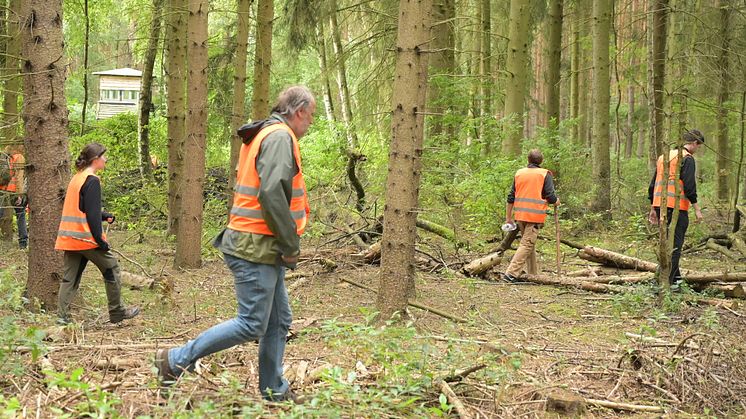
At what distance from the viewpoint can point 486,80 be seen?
16.0m

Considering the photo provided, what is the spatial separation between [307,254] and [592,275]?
421 centimetres

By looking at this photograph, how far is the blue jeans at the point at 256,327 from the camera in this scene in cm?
→ 446

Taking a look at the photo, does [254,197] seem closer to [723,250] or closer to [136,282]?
[136,282]

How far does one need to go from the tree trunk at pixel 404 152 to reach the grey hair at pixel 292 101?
2.41 metres

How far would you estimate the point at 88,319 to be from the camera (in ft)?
25.2

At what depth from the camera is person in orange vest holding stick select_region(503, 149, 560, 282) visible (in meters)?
10.6

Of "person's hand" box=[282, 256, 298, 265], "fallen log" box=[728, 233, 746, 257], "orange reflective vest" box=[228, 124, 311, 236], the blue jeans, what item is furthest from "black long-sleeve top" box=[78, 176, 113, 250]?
"fallen log" box=[728, 233, 746, 257]

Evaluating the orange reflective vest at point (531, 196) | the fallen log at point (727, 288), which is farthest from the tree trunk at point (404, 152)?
the fallen log at point (727, 288)

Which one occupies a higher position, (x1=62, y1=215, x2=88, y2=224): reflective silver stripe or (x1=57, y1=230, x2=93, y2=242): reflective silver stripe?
(x1=62, y1=215, x2=88, y2=224): reflective silver stripe

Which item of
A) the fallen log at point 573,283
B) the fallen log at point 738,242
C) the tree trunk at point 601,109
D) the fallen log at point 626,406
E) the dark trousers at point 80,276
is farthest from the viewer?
the tree trunk at point 601,109

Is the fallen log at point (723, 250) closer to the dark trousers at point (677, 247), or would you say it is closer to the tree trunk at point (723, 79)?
the tree trunk at point (723, 79)

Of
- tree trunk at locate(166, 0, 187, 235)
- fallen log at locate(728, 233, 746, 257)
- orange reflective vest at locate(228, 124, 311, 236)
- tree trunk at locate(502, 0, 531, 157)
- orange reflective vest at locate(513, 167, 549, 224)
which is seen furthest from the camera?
tree trunk at locate(502, 0, 531, 157)

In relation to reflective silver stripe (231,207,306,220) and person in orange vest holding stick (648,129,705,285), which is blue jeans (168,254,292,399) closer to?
reflective silver stripe (231,207,306,220)

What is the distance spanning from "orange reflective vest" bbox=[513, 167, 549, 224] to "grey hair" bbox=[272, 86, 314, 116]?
21.7 feet
